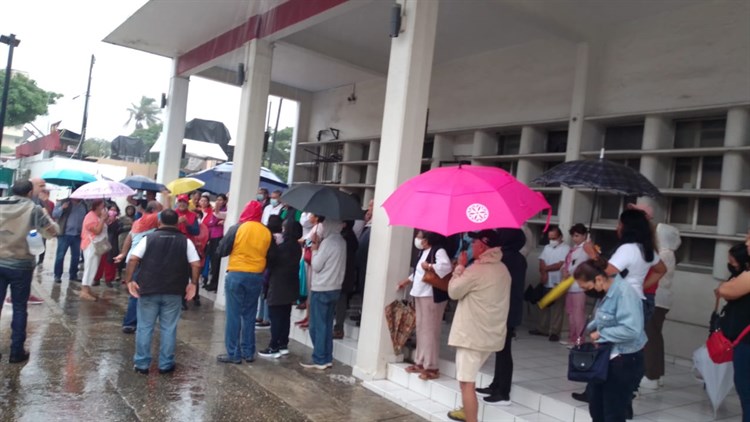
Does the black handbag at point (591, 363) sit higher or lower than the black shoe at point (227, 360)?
higher

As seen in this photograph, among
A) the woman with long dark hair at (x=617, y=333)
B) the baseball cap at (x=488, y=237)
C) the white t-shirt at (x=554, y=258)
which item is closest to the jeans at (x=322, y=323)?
the baseball cap at (x=488, y=237)

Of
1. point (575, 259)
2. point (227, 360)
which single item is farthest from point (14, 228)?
point (575, 259)

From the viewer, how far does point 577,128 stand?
6914 mm

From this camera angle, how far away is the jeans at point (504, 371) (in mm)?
4207

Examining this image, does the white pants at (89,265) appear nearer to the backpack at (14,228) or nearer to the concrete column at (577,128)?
the backpack at (14,228)

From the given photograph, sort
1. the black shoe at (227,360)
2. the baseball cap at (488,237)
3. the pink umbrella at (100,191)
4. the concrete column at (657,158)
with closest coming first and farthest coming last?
the baseball cap at (488,237)
the black shoe at (227,360)
the concrete column at (657,158)
the pink umbrella at (100,191)

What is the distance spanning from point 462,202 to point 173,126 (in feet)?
29.3

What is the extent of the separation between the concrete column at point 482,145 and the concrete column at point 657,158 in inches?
97.2

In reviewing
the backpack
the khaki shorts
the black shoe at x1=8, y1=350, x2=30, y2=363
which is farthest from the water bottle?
the khaki shorts

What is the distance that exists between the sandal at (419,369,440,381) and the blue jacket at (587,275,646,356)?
196cm

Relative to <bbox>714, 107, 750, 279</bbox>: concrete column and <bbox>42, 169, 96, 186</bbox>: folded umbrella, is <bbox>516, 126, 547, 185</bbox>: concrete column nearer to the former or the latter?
<bbox>714, 107, 750, 279</bbox>: concrete column

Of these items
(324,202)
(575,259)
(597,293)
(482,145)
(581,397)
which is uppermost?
(482,145)

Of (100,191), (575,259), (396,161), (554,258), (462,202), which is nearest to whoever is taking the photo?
(462,202)

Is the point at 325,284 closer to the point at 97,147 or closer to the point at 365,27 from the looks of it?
the point at 365,27
